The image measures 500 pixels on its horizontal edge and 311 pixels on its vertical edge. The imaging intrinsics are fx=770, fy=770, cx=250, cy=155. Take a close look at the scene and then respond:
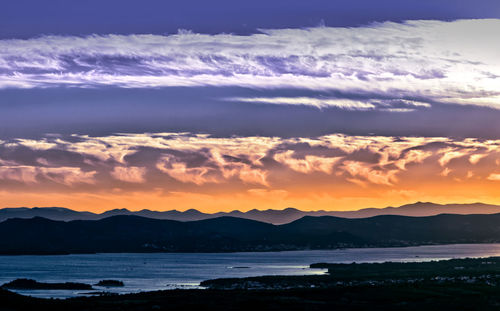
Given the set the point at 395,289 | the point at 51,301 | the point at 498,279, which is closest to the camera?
the point at 51,301

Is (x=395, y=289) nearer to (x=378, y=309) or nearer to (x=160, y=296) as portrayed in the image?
(x=378, y=309)

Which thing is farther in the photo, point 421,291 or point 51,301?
point 421,291

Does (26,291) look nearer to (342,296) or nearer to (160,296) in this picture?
(160,296)

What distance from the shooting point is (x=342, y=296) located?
146 metres

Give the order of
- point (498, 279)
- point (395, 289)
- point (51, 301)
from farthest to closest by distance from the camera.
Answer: point (498, 279)
point (395, 289)
point (51, 301)

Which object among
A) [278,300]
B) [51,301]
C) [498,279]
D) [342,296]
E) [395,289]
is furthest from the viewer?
[498,279]

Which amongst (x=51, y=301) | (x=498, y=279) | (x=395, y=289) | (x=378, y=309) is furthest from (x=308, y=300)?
(x=498, y=279)

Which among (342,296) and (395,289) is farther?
(395,289)

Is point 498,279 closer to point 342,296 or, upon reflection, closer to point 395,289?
point 395,289

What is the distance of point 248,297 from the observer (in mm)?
142500

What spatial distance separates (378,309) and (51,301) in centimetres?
5366

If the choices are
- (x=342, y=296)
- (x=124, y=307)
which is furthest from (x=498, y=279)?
(x=124, y=307)

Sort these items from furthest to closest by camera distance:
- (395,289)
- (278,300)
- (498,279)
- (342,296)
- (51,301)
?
(498,279) → (395,289) → (342,296) → (278,300) → (51,301)

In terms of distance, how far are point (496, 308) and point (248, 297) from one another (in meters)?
43.7
